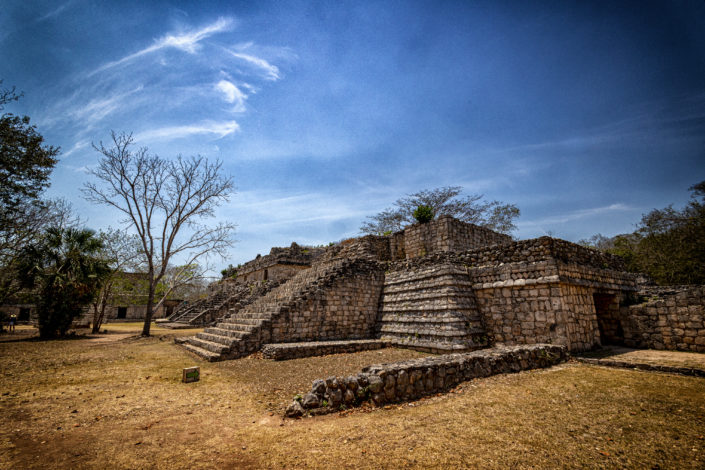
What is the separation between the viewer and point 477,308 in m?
9.55

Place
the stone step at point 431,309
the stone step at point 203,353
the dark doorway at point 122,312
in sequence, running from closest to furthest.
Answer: the stone step at point 203,353 < the stone step at point 431,309 < the dark doorway at point 122,312

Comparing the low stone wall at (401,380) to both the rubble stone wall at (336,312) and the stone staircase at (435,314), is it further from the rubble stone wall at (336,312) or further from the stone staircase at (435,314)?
the rubble stone wall at (336,312)

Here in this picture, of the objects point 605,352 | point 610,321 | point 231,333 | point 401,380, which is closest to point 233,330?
point 231,333

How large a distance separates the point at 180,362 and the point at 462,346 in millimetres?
8222

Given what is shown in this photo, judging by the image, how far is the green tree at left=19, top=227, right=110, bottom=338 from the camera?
47.5 ft

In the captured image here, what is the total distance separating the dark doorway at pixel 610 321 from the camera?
8.97m

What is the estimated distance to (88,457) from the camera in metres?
3.15

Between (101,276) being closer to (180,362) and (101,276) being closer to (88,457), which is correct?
(180,362)

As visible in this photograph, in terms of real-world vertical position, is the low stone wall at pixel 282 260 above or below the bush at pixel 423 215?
below

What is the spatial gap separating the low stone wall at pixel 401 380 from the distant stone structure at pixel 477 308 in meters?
2.44

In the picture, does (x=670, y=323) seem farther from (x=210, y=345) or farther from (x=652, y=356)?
(x=210, y=345)

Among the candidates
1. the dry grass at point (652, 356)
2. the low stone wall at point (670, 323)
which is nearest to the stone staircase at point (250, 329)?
the dry grass at point (652, 356)

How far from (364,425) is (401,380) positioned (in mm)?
1185

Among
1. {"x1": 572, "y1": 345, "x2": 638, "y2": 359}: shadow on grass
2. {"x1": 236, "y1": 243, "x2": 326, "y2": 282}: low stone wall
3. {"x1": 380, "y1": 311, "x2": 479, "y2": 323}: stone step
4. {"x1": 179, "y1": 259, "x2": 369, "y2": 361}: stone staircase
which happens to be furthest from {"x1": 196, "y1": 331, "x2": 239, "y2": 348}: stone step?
{"x1": 236, "y1": 243, "x2": 326, "y2": 282}: low stone wall
